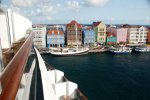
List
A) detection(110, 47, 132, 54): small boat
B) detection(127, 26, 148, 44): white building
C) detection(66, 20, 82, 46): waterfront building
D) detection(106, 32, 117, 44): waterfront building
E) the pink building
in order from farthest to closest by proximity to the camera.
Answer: detection(127, 26, 148, 44): white building
the pink building
detection(106, 32, 117, 44): waterfront building
detection(66, 20, 82, 46): waterfront building
detection(110, 47, 132, 54): small boat

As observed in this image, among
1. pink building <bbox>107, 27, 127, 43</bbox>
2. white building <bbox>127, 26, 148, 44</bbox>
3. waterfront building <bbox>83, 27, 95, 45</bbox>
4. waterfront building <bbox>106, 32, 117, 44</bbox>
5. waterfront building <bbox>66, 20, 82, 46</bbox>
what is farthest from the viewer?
white building <bbox>127, 26, 148, 44</bbox>

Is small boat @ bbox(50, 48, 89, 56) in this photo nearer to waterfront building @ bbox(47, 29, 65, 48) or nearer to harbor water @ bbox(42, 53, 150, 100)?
waterfront building @ bbox(47, 29, 65, 48)

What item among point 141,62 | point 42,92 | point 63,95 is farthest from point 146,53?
point 42,92

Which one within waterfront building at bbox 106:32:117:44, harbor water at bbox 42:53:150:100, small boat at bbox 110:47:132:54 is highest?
waterfront building at bbox 106:32:117:44

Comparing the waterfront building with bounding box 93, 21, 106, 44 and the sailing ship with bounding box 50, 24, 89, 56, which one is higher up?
the waterfront building with bounding box 93, 21, 106, 44

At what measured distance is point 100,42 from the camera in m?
32.1

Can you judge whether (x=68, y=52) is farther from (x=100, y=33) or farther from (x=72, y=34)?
(x=100, y=33)

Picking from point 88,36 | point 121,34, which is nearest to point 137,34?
point 121,34

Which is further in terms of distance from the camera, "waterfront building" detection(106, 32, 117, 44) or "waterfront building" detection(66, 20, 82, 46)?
"waterfront building" detection(106, 32, 117, 44)

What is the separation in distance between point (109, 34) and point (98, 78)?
19.1 m

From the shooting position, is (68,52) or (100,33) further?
(100,33)

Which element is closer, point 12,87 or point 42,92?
point 12,87

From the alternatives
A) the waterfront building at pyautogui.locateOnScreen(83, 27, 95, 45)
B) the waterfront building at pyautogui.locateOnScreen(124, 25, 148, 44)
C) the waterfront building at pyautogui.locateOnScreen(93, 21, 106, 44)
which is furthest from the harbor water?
the waterfront building at pyautogui.locateOnScreen(124, 25, 148, 44)

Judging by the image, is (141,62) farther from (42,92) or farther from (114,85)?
(42,92)
